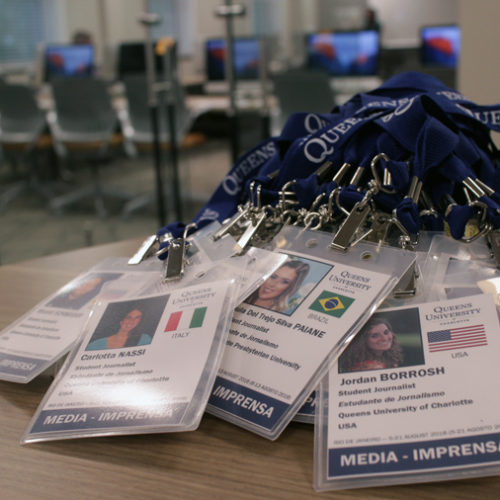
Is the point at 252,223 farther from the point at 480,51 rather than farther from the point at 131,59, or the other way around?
the point at 131,59

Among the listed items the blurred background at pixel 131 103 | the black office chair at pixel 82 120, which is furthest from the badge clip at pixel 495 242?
the black office chair at pixel 82 120

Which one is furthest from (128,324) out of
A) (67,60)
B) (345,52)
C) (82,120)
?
(67,60)

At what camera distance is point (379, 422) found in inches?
15.3

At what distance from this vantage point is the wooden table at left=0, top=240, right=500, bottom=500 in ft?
1.18

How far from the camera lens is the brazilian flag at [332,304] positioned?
1.52ft

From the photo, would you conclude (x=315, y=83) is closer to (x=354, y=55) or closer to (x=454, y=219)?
(x=354, y=55)

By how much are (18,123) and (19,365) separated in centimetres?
419

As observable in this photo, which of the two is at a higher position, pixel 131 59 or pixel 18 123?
pixel 131 59

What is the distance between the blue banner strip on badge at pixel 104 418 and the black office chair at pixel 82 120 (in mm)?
3922

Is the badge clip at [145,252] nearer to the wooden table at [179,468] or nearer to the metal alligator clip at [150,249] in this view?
the metal alligator clip at [150,249]

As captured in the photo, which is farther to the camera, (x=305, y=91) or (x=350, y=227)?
(x=305, y=91)

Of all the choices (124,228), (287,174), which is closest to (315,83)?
(124,228)

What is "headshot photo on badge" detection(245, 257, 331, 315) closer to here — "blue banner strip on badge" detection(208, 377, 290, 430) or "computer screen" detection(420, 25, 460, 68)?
"blue banner strip on badge" detection(208, 377, 290, 430)

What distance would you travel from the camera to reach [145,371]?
1.47ft
